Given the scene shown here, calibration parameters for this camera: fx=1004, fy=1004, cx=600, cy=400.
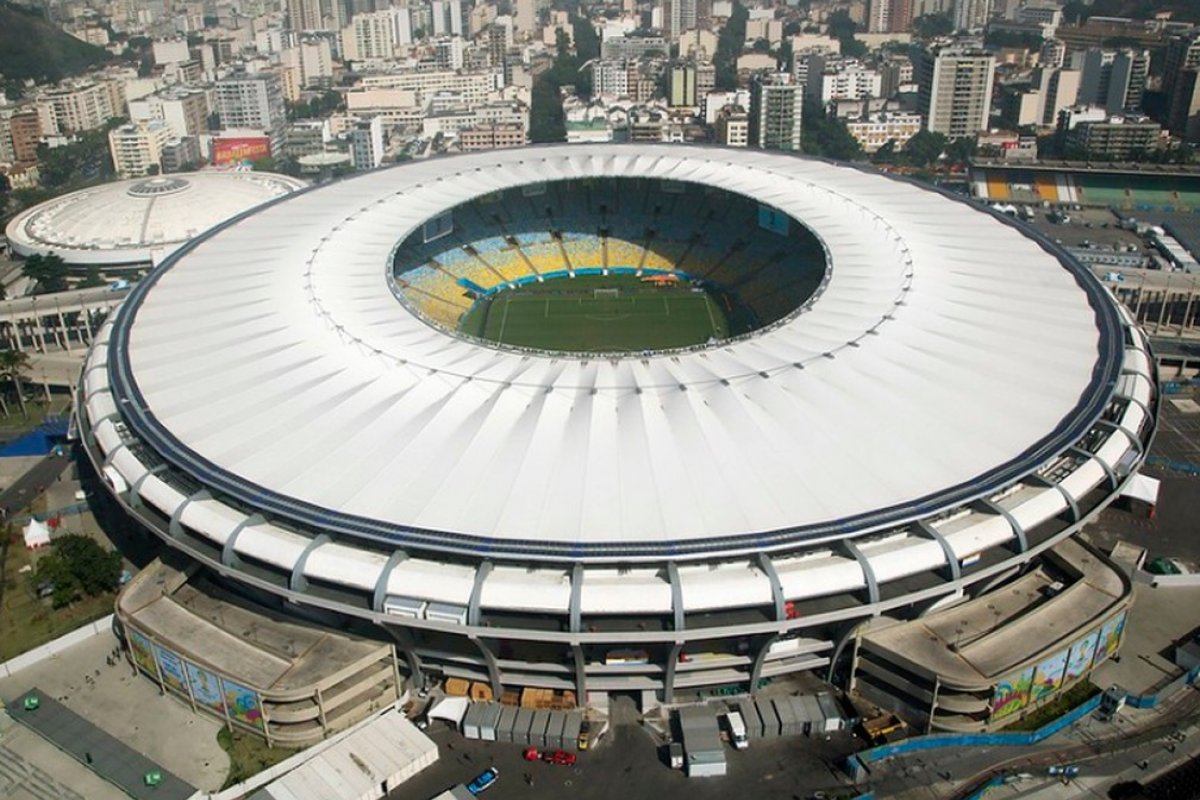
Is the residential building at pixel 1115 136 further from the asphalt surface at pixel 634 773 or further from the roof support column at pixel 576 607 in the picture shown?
A: the roof support column at pixel 576 607

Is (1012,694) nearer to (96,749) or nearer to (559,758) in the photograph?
(559,758)

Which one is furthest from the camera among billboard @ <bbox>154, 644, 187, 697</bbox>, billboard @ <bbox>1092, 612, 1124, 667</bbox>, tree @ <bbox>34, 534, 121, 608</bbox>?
tree @ <bbox>34, 534, 121, 608</bbox>

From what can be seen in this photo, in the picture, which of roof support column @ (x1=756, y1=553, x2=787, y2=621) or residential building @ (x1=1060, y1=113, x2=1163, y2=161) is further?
residential building @ (x1=1060, y1=113, x2=1163, y2=161)

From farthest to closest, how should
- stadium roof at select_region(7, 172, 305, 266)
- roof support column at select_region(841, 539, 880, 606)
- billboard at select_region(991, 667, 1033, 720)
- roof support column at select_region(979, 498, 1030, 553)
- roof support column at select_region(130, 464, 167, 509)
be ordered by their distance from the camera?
1. stadium roof at select_region(7, 172, 305, 266)
2. roof support column at select_region(130, 464, 167, 509)
3. roof support column at select_region(979, 498, 1030, 553)
4. billboard at select_region(991, 667, 1033, 720)
5. roof support column at select_region(841, 539, 880, 606)

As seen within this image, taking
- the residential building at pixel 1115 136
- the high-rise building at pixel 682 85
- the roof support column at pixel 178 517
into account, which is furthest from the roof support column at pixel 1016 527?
the high-rise building at pixel 682 85

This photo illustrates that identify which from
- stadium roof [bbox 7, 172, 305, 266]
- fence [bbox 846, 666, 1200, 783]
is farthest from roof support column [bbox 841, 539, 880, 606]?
stadium roof [bbox 7, 172, 305, 266]

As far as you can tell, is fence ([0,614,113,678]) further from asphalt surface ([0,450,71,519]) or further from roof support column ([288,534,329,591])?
asphalt surface ([0,450,71,519])
